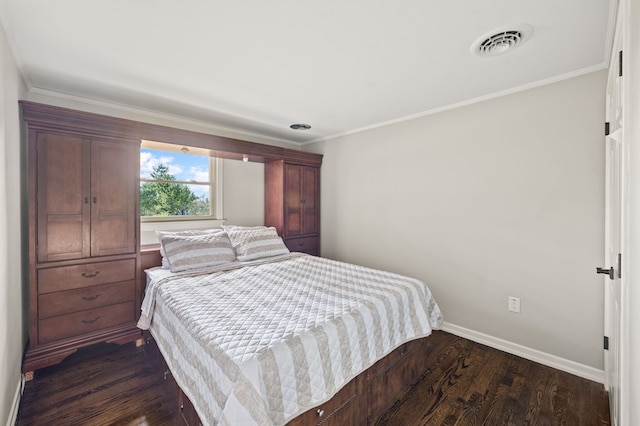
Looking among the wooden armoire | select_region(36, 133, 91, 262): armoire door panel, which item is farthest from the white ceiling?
the wooden armoire

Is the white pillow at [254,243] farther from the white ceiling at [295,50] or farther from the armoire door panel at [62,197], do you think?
the white ceiling at [295,50]

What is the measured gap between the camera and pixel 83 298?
2.35m

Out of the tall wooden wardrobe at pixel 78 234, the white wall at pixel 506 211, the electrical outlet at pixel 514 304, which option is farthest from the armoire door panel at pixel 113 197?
the electrical outlet at pixel 514 304

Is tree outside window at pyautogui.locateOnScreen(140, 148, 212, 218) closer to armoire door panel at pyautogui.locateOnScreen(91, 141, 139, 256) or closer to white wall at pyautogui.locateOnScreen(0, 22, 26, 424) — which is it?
armoire door panel at pyautogui.locateOnScreen(91, 141, 139, 256)

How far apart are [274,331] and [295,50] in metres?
1.72

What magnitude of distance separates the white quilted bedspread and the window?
1.05m

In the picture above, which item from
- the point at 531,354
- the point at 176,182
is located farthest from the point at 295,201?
the point at 531,354

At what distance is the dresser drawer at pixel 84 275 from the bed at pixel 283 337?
196mm

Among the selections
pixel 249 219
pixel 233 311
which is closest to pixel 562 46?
pixel 233 311

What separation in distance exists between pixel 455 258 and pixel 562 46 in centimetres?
186

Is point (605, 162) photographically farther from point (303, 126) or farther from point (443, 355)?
point (303, 126)

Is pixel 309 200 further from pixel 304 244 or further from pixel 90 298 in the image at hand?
pixel 90 298

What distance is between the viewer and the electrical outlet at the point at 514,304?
243 centimetres

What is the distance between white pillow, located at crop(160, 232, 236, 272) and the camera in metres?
2.57
